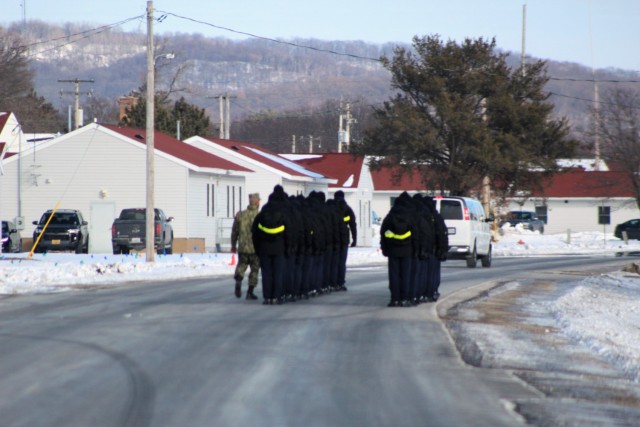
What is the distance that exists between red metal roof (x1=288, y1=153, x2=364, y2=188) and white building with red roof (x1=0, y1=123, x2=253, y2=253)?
53.5ft

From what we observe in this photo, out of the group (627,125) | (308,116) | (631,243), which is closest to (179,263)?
(627,125)

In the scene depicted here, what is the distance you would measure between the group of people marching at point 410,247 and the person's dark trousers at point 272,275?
187 centimetres

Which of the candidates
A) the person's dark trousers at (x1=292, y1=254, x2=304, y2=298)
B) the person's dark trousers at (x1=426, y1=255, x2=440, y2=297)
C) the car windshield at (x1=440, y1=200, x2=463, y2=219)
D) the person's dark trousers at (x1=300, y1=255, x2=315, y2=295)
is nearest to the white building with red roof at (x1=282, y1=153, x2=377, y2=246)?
the car windshield at (x1=440, y1=200, x2=463, y2=219)

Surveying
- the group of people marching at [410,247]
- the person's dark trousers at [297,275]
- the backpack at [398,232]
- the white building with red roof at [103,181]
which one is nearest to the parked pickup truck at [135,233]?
the white building with red roof at [103,181]

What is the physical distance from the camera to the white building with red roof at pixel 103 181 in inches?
1959

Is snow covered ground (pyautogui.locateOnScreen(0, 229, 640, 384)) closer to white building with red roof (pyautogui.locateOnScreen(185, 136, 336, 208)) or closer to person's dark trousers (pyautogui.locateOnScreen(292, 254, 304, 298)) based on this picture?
person's dark trousers (pyautogui.locateOnScreen(292, 254, 304, 298))

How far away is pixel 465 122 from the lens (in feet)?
194

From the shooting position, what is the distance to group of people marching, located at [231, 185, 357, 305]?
2059 cm

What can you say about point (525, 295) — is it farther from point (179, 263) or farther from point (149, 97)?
point (149, 97)

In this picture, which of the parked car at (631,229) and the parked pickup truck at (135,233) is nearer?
the parked pickup truck at (135,233)

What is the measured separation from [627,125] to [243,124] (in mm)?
103026

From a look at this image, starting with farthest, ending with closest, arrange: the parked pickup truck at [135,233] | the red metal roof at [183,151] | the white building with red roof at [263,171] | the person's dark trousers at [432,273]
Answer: the white building with red roof at [263,171]
the red metal roof at [183,151]
the parked pickup truck at [135,233]
the person's dark trousers at [432,273]

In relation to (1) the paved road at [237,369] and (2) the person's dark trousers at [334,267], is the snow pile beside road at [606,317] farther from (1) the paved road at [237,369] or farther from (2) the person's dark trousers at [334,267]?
(2) the person's dark trousers at [334,267]

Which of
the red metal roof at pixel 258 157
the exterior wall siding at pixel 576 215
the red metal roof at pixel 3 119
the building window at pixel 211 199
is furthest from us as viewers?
the red metal roof at pixel 3 119
